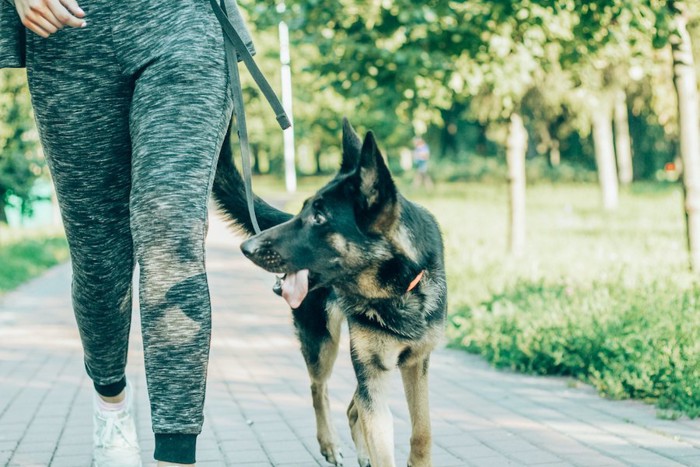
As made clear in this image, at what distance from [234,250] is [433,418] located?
12024 millimetres

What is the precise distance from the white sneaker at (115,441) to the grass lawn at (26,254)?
→ 824cm

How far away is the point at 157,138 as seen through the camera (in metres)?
2.62

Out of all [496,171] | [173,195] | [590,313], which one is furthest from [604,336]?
[496,171]

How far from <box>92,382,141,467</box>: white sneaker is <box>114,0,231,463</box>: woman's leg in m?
0.88

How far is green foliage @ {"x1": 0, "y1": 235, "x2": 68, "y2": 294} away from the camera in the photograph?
12364 mm

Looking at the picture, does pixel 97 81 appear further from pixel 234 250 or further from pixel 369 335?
pixel 234 250

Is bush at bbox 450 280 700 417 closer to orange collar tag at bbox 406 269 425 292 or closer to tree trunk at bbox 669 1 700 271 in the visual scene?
tree trunk at bbox 669 1 700 271

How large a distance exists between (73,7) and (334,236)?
110 cm

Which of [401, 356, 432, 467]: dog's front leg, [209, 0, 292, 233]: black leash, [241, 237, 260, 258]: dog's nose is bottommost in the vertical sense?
[401, 356, 432, 467]: dog's front leg

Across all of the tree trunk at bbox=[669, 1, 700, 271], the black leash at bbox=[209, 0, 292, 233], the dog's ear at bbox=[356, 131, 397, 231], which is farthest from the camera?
the tree trunk at bbox=[669, 1, 700, 271]

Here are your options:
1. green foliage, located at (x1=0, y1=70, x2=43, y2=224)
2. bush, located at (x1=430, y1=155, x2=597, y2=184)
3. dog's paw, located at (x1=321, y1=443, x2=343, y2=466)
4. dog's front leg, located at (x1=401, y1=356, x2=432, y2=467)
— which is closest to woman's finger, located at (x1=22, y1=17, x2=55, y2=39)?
dog's front leg, located at (x1=401, y1=356, x2=432, y2=467)

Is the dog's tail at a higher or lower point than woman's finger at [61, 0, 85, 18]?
lower

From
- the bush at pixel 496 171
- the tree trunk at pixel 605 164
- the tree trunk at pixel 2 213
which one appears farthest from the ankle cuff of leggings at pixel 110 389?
the bush at pixel 496 171

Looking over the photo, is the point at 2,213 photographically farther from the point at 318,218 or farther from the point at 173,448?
the point at 173,448
